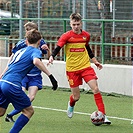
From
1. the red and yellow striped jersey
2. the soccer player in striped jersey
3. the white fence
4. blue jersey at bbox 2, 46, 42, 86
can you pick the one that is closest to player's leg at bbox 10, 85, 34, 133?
blue jersey at bbox 2, 46, 42, 86

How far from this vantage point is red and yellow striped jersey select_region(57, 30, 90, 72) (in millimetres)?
12062

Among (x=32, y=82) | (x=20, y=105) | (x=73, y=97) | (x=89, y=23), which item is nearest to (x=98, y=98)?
(x=73, y=97)

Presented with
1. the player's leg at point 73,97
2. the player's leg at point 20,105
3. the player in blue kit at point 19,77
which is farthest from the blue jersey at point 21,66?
the player's leg at point 73,97

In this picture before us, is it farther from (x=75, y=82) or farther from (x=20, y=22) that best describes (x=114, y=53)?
(x=75, y=82)

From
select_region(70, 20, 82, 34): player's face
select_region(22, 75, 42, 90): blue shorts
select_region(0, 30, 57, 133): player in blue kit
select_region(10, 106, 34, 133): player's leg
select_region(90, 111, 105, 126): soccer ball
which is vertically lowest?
select_region(90, 111, 105, 126): soccer ball

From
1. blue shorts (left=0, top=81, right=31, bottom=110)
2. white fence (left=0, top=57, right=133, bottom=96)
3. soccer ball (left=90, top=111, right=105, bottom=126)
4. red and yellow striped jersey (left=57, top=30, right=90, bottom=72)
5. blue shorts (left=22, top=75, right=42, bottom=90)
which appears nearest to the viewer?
blue shorts (left=0, top=81, right=31, bottom=110)

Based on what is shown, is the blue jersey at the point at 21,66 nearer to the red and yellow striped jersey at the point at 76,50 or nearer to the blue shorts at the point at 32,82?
the blue shorts at the point at 32,82

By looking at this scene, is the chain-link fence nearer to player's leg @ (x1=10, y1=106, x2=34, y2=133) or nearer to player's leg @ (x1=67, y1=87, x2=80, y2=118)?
player's leg @ (x1=67, y1=87, x2=80, y2=118)

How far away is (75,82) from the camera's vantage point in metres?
12.0

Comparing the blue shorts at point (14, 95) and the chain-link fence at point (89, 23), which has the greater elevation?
the chain-link fence at point (89, 23)

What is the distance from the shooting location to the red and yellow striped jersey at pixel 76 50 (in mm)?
12062

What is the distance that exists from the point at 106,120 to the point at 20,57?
267cm

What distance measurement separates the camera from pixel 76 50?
12.1 meters

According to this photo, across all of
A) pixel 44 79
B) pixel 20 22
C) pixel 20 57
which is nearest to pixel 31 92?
pixel 20 57
